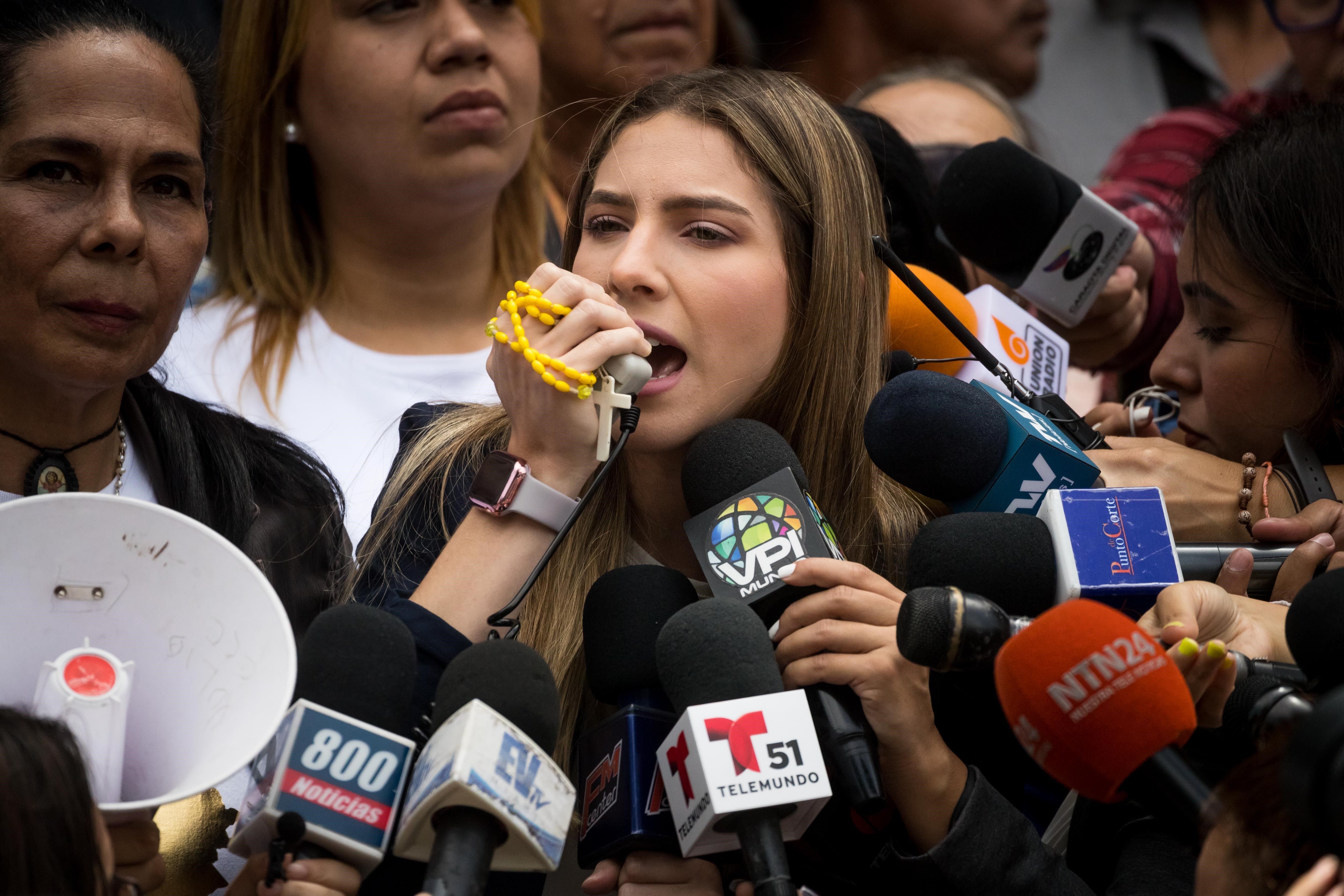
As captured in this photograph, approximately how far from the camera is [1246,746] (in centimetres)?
179

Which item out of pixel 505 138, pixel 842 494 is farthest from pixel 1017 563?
pixel 505 138

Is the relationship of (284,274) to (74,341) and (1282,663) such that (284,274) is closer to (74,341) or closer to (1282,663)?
(74,341)

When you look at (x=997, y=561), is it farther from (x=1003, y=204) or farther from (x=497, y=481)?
(x=1003, y=204)

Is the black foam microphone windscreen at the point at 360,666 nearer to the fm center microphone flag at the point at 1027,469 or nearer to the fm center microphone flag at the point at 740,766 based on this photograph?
the fm center microphone flag at the point at 740,766

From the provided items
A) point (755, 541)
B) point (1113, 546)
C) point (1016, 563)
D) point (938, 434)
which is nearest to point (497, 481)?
point (755, 541)

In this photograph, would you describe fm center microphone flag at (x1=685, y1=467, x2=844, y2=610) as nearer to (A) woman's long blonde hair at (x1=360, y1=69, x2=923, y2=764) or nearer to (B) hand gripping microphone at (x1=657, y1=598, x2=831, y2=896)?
(B) hand gripping microphone at (x1=657, y1=598, x2=831, y2=896)

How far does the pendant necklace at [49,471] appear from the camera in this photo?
2.33 meters

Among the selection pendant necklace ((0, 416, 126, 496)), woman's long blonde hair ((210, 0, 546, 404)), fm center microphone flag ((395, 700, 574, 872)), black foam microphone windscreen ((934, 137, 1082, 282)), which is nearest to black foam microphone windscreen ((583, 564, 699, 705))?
fm center microphone flag ((395, 700, 574, 872))

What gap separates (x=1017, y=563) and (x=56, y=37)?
185cm

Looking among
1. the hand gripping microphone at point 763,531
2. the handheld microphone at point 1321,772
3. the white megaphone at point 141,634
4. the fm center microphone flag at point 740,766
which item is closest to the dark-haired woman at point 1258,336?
the hand gripping microphone at point 763,531

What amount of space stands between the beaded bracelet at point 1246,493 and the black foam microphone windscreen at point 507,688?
1.35 metres

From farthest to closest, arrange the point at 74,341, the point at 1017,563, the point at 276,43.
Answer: the point at 276,43 < the point at 74,341 < the point at 1017,563

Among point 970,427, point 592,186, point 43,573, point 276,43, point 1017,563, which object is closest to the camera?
point 43,573

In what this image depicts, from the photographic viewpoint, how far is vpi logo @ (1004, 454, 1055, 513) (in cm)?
206
